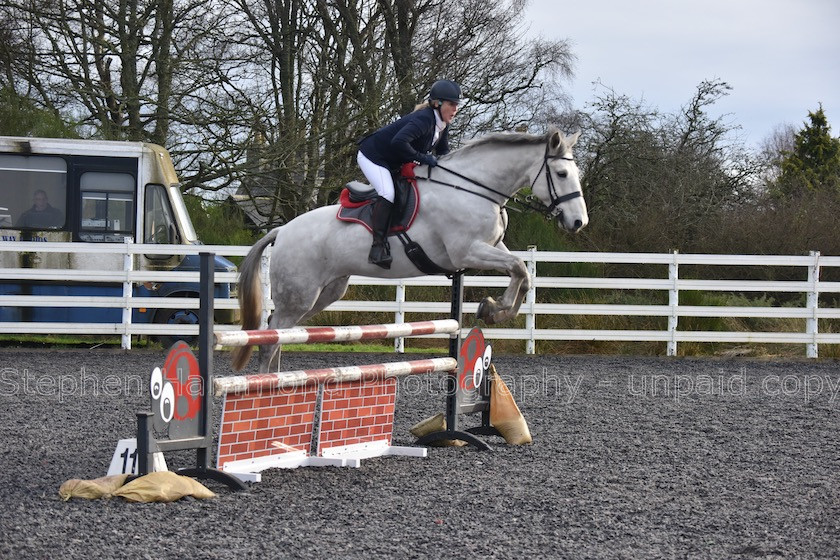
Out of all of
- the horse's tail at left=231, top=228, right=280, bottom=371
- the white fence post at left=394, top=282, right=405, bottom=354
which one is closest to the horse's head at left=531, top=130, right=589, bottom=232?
the horse's tail at left=231, top=228, right=280, bottom=371

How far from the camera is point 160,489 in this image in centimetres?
423

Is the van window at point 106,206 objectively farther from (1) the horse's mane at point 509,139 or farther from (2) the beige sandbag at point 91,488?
(2) the beige sandbag at point 91,488

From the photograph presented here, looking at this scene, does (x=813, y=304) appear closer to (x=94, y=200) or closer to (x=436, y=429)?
(x=436, y=429)

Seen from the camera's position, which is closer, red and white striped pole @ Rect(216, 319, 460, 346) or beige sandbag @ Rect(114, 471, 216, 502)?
beige sandbag @ Rect(114, 471, 216, 502)

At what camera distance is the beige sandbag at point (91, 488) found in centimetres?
428

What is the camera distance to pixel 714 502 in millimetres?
4371

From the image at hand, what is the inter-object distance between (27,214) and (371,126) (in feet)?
19.1

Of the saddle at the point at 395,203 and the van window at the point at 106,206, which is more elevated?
the van window at the point at 106,206

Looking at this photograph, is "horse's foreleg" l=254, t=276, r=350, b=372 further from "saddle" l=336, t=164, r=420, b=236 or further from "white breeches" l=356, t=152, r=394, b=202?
"white breeches" l=356, t=152, r=394, b=202

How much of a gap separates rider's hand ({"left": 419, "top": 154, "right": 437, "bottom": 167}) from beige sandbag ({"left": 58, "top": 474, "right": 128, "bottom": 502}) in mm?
2614

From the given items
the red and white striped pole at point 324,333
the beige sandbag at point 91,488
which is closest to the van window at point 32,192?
the red and white striped pole at point 324,333

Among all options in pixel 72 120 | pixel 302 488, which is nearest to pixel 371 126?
pixel 72 120

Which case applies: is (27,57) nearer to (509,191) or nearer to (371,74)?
(371,74)

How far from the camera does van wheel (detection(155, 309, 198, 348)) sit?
12.5 m
